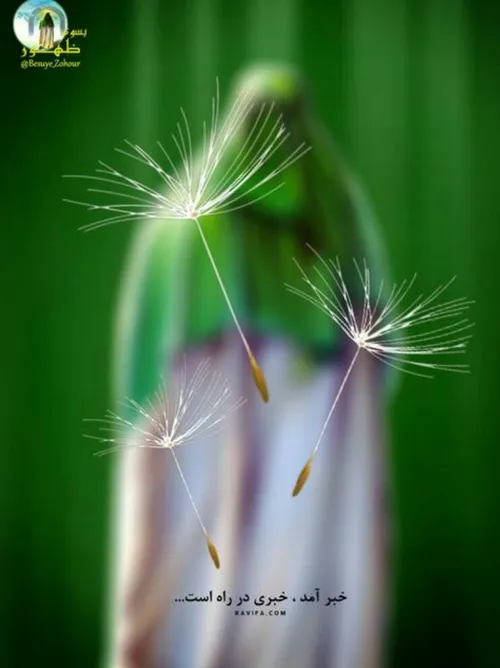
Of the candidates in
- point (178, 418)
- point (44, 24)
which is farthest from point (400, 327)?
point (44, 24)

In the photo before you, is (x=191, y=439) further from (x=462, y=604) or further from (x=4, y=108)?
(x=4, y=108)

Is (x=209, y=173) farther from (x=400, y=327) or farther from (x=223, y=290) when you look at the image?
(x=400, y=327)

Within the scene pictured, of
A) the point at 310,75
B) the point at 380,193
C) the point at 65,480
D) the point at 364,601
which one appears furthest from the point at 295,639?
the point at 310,75

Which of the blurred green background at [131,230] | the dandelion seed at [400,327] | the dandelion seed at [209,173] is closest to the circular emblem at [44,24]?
the blurred green background at [131,230]

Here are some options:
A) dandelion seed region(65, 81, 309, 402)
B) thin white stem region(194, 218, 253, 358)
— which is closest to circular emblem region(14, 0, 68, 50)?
dandelion seed region(65, 81, 309, 402)

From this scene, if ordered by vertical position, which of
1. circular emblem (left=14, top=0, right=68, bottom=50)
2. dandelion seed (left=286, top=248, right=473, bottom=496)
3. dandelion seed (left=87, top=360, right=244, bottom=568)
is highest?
circular emblem (left=14, top=0, right=68, bottom=50)

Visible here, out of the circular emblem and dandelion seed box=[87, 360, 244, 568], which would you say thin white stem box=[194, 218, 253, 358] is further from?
the circular emblem

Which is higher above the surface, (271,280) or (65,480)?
(271,280)
